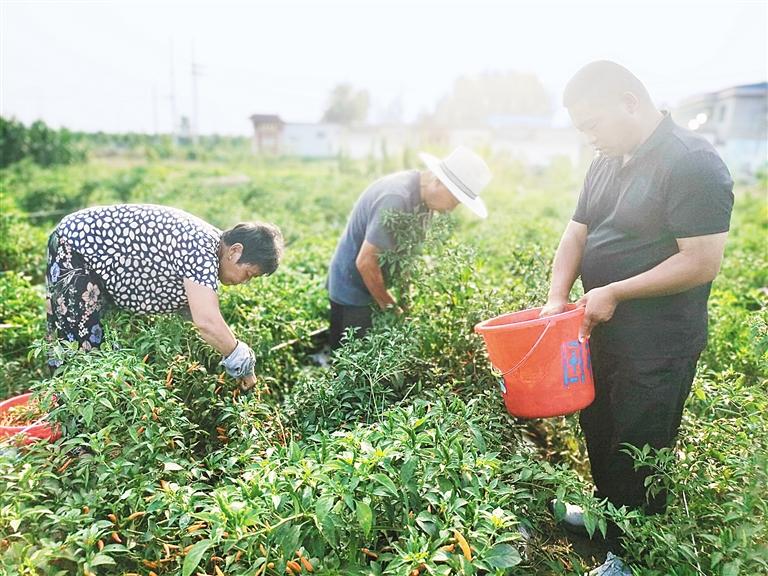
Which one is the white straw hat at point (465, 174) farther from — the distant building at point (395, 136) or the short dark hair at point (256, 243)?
the distant building at point (395, 136)

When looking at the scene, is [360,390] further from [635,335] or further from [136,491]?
[635,335]

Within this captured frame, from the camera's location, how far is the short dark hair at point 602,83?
6.93ft

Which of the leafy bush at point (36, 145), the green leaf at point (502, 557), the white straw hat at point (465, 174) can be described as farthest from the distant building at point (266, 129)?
the green leaf at point (502, 557)

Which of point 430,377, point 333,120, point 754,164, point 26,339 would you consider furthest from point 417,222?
point 333,120

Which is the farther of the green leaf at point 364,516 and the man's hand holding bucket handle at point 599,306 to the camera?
the man's hand holding bucket handle at point 599,306

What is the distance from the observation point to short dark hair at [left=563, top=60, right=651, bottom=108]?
2.11 m

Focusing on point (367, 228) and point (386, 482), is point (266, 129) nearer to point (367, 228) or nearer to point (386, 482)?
point (367, 228)

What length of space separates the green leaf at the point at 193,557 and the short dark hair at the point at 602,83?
1.90m

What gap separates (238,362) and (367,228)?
112 centimetres

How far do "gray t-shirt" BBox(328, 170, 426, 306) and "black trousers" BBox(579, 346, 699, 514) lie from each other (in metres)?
1.32

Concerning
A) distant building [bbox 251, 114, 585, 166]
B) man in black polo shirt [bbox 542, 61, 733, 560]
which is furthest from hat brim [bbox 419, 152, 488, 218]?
distant building [bbox 251, 114, 585, 166]

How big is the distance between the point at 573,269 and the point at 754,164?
3142 cm

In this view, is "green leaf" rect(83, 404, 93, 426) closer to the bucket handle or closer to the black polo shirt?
the bucket handle

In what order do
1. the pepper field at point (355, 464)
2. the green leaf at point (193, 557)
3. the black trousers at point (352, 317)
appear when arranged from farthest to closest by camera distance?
1. the black trousers at point (352, 317)
2. the pepper field at point (355, 464)
3. the green leaf at point (193, 557)
